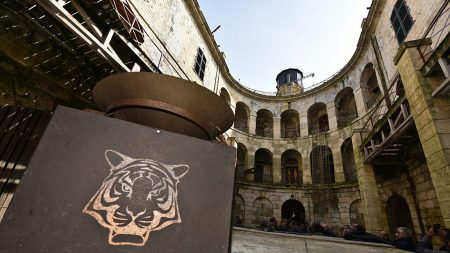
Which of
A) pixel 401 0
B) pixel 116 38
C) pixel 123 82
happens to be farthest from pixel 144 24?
pixel 401 0

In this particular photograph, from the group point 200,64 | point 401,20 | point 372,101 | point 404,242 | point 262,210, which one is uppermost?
point 401,20

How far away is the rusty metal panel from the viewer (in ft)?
3.55

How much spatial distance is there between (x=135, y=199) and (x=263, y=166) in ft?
57.7

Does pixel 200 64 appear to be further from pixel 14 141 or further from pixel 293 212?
pixel 293 212

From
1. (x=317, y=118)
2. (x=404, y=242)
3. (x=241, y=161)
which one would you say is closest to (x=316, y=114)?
(x=317, y=118)

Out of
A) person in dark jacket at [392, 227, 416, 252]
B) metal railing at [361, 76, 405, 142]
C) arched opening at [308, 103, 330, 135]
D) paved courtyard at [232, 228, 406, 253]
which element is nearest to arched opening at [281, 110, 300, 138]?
arched opening at [308, 103, 330, 135]

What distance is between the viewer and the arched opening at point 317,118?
17.8 meters

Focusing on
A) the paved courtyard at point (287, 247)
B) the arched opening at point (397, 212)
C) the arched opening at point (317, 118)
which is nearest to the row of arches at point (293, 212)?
the arched opening at point (397, 212)

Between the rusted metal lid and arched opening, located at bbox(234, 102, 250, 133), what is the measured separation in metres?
16.7

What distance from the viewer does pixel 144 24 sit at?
7.77m

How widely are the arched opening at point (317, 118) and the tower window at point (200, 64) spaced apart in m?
10.2

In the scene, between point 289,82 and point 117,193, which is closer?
point 117,193

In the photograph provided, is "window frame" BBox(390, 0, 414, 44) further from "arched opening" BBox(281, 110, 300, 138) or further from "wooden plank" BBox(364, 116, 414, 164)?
"arched opening" BBox(281, 110, 300, 138)

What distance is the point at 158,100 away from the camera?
68.2 inches
